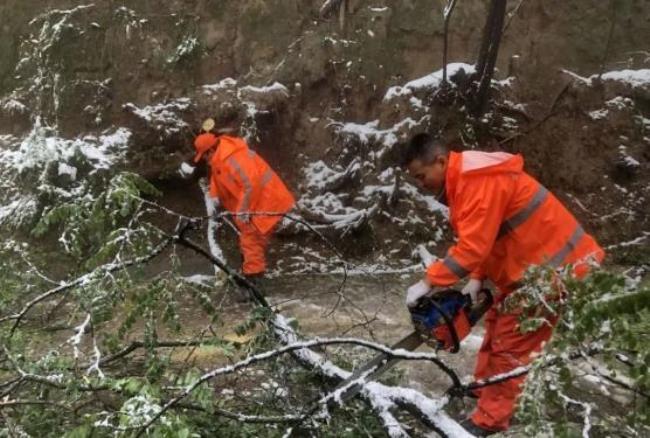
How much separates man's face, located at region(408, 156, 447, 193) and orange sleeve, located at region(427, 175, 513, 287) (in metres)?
0.21

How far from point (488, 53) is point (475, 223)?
4514mm

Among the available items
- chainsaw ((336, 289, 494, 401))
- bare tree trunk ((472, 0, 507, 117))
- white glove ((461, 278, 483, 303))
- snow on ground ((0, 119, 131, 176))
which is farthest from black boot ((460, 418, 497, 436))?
snow on ground ((0, 119, 131, 176))

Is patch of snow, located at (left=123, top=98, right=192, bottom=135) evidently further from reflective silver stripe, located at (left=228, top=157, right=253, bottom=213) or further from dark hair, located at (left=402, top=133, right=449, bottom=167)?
dark hair, located at (left=402, top=133, right=449, bottom=167)

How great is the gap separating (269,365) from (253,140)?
4.18 meters

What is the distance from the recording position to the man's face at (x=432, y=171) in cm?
343

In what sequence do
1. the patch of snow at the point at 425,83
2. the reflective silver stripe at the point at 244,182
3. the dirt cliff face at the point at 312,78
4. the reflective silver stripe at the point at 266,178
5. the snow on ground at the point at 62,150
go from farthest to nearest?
the patch of snow at the point at 425,83 < the dirt cliff face at the point at 312,78 < the snow on ground at the point at 62,150 < the reflective silver stripe at the point at 266,178 < the reflective silver stripe at the point at 244,182

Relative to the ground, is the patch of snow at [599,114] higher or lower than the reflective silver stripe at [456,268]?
lower

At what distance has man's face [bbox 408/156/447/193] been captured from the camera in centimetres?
343

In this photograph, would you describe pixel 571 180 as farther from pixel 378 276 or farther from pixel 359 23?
pixel 359 23

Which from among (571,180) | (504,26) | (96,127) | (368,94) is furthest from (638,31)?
(96,127)

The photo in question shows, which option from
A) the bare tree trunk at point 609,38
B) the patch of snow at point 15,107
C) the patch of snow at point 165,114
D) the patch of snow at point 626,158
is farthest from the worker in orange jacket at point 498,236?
the patch of snow at point 15,107

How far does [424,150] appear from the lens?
135 inches

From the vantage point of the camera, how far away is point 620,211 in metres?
6.95

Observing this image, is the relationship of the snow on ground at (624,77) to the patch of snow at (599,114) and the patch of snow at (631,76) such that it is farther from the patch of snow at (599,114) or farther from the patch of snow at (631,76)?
the patch of snow at (599,114)
